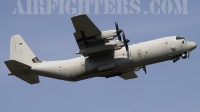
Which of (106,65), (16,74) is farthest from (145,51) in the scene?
(16,74)

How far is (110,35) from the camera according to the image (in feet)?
122

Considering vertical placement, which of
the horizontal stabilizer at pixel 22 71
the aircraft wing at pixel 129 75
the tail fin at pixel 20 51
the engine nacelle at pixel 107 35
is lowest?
the aircraft wing at pixel 129 75

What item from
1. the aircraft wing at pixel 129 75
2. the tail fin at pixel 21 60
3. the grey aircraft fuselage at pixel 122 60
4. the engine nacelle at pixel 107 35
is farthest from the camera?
the aircraft wing at pixel 129 75

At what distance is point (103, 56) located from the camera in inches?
1555

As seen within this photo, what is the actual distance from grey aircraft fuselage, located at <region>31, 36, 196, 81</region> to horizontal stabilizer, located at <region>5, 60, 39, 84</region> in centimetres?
224

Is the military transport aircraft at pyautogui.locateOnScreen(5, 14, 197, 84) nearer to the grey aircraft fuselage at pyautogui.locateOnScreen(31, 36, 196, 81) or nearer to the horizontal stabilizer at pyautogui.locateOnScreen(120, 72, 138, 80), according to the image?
the grey aircraft fuselage at pyautogui.locateOnScreen(31, 36, 196, 81)

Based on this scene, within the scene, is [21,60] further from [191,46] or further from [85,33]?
[191,46]

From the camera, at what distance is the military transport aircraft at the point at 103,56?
3772 cm

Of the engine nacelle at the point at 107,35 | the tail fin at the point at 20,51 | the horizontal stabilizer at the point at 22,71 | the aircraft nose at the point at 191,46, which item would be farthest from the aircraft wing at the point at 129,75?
the tail fin at the point at 20,51

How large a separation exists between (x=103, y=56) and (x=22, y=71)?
7.39m

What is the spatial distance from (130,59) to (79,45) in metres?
4.35

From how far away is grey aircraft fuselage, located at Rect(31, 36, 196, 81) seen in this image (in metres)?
38.8

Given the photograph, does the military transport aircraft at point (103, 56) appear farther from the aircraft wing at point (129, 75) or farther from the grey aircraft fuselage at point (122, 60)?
the aircraft wing at point (129, 75)

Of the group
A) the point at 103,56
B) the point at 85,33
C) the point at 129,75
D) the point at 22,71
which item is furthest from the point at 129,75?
the point at 22,71
